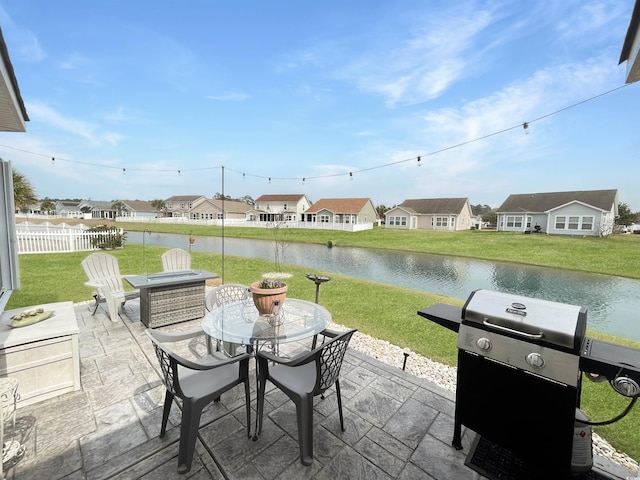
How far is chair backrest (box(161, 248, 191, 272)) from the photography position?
16.7 ft

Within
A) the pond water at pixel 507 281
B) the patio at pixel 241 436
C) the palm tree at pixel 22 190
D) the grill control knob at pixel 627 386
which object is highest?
the palm tree at pixel 22 190

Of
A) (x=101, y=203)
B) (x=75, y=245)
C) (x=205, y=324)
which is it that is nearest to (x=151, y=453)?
(x=205, y=324)

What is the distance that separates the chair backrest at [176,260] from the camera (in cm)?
509

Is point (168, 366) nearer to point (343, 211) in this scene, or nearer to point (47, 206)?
point (343, 211)

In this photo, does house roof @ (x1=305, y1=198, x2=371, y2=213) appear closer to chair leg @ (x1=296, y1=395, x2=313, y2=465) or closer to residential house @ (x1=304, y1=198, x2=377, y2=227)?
residential house @ (x1=304, y1=198, x2=377, y2=227)

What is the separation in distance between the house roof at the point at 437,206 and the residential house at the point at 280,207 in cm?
1421

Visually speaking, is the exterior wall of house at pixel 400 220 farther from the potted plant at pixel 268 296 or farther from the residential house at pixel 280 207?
the potted plant at pixel 268 296

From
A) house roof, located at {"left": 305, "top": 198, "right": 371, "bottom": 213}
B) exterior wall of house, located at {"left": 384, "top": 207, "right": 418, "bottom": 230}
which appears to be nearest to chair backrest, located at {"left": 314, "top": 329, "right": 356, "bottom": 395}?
house roof, located at {"left": 305, "top": 198, "right": 371, "bottom": 213}

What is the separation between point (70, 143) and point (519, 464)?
16657 mm

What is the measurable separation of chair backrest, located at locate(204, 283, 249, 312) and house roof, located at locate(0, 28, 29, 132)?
7.95 ft

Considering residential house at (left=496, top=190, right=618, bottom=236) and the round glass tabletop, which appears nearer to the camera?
the round glass tabletop

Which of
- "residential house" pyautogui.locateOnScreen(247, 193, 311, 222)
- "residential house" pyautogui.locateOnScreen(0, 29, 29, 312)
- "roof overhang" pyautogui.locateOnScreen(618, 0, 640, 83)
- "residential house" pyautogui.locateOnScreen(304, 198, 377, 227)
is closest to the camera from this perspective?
"roof overhang" pyautogui.locateOnScreen(618, 0, 640, 83)

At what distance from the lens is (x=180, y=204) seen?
48.8 meters

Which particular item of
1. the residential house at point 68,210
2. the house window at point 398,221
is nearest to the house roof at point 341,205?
the house window at point 398,221
